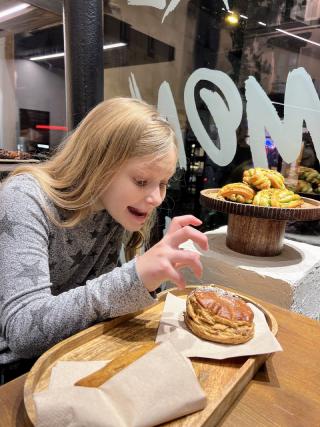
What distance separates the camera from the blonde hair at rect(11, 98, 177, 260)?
2.94 ft

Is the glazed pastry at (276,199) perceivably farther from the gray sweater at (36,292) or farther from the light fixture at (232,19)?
the light fixture at (232,19)

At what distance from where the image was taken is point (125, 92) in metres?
2.87

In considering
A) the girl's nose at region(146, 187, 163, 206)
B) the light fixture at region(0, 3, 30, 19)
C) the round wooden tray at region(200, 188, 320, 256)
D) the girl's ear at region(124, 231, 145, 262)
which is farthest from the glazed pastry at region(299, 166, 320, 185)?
the light fixture at region(0, 3, 30, 19)

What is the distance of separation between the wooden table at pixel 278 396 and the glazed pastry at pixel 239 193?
56 cm

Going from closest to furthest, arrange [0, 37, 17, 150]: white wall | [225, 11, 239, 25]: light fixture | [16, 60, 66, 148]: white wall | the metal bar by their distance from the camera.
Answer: [225, 11, 239, 25]: light fixture < the metal bar < [16, 60, 66, 148]: white wall < [0, 37, 17, 150]: white wall

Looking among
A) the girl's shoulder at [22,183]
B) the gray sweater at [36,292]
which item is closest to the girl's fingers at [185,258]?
the gray sweater at [36,292]

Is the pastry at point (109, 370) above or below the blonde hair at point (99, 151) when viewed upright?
→ below

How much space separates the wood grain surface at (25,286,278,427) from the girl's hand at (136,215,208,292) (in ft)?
0.40

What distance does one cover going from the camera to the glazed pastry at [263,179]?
1330mm

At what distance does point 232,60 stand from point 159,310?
1746mm

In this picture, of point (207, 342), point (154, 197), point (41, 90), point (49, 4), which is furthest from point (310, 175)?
point (41, 90)

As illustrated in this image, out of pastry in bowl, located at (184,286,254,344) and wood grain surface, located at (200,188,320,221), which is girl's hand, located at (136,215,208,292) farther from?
wood grain surface, located at (200,188,320,221)

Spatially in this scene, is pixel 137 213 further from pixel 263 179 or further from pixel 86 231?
pixel 263 179

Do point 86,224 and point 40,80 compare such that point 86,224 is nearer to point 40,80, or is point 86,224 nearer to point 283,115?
point 283,115
